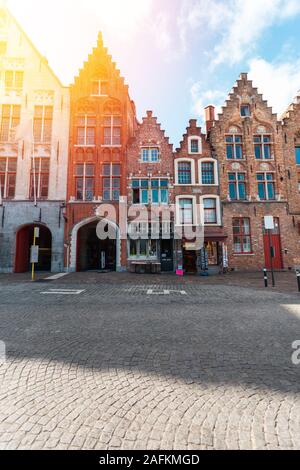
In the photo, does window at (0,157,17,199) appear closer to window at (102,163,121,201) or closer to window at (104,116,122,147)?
window at (102,163,121,201)

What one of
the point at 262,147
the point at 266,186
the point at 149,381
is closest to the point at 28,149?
the point at 262,147

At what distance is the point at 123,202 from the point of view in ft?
59.5

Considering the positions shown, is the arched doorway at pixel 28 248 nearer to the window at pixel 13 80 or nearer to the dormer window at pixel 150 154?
the dormer window at pixel 150 154

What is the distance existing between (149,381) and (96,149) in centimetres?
1905

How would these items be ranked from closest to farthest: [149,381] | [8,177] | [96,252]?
1. [149,381]
2. [8,177]
3. [96,252]

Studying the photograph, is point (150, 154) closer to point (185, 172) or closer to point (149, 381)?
point (185, 172)

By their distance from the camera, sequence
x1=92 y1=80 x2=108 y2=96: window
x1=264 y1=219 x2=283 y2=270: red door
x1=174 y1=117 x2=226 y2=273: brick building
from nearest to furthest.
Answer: x1=174 y1=117 x2=226 y2=273: brick building < x1=264 y1=219 x2=283 y2=270: red door < x1=92 y1=80 x2=108 y2=96: window

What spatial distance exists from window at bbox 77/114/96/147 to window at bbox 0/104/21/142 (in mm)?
5213

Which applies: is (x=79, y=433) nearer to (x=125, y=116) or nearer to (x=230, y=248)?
(x=230, y=248)

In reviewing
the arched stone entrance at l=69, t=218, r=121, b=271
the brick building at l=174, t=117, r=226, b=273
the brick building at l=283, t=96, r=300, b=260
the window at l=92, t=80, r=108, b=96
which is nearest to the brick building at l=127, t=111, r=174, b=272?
the brick building at l=174, t=117, r=226, b=273

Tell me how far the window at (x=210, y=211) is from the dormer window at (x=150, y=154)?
5.76m

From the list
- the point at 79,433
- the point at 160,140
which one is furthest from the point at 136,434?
the point at 160,140

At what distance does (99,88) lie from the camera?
1933 centimetres

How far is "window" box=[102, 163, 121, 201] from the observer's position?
60.6 ft
